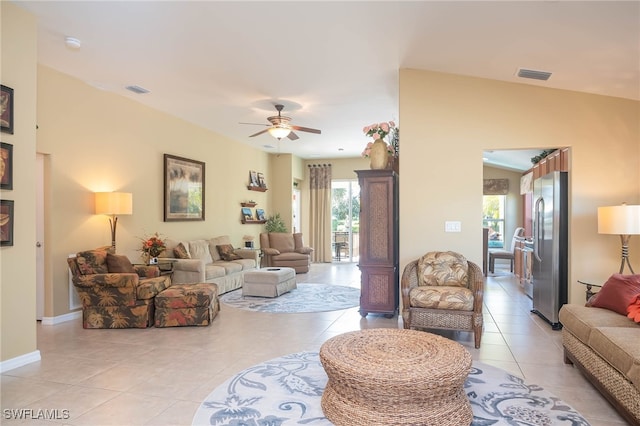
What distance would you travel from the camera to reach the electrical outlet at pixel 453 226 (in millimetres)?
4625

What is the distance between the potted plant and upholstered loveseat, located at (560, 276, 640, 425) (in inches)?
293

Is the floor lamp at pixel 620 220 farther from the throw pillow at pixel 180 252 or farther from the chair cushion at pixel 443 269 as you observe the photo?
the throw pillow at pixel 180 252

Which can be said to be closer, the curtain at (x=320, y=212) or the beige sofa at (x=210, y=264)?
the beige sofa at (x=210, y=264)

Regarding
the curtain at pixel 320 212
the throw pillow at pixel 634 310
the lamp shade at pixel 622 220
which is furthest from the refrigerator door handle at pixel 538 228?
the curtain at pixel 320 212

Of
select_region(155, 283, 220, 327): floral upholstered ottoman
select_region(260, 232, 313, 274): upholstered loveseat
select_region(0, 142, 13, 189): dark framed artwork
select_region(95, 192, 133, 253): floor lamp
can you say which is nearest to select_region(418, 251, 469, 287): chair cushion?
select_region(155, 283, 220, 327): floral upholstered ottoman

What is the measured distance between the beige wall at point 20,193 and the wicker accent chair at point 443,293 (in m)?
3.51

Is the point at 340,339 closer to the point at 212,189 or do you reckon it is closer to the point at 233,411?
the point at 233,411

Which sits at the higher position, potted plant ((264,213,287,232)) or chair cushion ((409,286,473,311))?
potted plant ((264,213,287,232))

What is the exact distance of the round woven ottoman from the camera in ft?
7.28

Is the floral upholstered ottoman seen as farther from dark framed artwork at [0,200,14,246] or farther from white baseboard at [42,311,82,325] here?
dark framed artwork at [0,200,14,246]

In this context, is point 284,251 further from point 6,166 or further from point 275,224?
point 6,166

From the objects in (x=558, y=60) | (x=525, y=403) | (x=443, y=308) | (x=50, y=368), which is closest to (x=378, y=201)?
(x=443, y=308)

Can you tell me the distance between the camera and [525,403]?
2.66 metres

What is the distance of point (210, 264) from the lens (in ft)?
22.8
